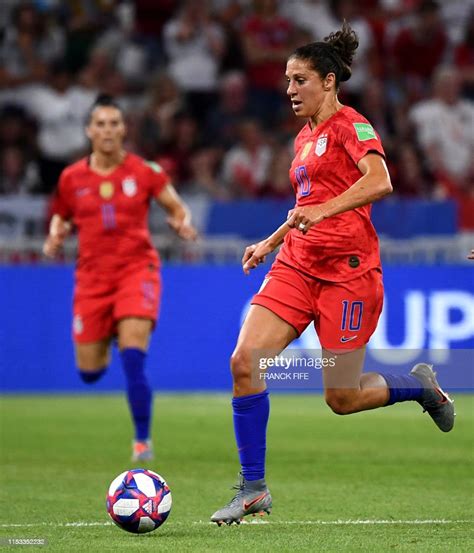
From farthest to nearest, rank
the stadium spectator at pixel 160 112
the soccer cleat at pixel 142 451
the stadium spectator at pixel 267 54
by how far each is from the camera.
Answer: the stadium spectator at pixel 267 54 < the stadium spectator at pixel 160 112 < the soccer cleat at pixel 142 451

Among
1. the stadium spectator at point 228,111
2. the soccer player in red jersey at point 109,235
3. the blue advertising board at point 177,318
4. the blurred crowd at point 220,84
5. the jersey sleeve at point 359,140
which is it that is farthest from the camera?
the stadium spectator at point 228,111

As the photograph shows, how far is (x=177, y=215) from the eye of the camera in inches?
412

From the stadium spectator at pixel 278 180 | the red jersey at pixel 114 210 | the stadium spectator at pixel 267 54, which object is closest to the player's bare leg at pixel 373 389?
the red jersey at pixel 114 210

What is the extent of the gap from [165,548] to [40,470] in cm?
350

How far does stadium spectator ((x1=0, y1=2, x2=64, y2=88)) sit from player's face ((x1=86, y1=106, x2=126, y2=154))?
285 inches

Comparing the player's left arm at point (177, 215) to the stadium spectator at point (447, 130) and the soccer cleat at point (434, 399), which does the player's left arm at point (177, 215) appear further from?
the stadium spectator at point (447, 130)

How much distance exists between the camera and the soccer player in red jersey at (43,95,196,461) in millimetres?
10414

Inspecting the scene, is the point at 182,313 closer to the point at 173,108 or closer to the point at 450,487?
the point at 173,108

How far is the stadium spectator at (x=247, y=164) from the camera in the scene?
16.2m

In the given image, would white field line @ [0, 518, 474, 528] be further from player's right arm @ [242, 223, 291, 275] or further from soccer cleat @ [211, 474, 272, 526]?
player's right arm @ [242, 223, 291, 275]

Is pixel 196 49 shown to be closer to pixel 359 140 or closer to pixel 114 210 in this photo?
pixel 114 210

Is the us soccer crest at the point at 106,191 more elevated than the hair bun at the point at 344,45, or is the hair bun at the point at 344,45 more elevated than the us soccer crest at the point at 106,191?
the hair bun at the point at 344,45

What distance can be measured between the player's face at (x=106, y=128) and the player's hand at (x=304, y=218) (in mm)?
4218

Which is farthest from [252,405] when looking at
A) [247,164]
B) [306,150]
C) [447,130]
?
[447,130]
